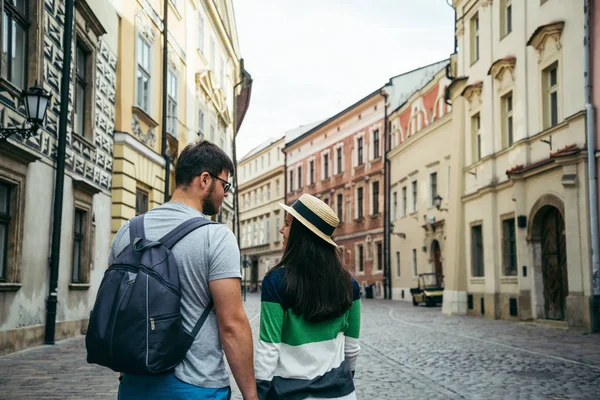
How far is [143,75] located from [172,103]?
118 inches

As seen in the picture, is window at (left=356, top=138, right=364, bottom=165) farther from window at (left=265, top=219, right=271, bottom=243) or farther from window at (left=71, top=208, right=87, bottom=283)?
window at (left=71, top=208, right=87, bottom=283)

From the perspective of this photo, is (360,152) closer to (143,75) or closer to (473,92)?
(473,92)

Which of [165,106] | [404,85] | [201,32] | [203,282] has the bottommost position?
[203,282]

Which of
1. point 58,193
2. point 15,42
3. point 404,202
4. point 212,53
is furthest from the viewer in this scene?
point 404,202

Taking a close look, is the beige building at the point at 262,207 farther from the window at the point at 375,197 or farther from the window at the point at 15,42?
the window at the point at 15,42

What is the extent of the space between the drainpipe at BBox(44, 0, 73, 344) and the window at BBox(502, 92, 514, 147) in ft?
46.1

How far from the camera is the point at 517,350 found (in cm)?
1362

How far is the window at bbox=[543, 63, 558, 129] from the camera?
20.1 metres

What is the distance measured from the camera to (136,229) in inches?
120

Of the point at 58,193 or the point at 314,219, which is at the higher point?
the point at 58,193

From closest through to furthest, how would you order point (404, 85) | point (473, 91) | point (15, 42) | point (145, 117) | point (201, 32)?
point (15, 42), point (145, 117), point (473, 91), point (201, 32), point (404, 85)

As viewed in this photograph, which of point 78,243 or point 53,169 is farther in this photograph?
point 78,243

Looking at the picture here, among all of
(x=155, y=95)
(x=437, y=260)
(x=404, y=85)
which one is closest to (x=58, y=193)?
(x=155, y=95)

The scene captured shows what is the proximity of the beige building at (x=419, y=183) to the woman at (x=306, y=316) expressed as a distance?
2889cm
